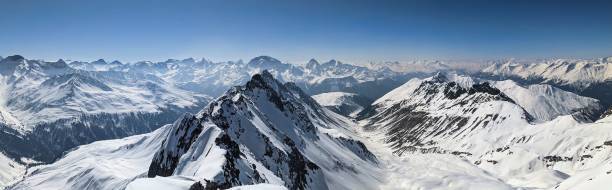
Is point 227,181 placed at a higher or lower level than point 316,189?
higher

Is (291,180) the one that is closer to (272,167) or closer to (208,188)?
(272,167)

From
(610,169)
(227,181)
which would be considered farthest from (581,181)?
(227,181)

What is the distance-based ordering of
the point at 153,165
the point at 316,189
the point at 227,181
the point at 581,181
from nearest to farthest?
the point at 227,181, the point at 581,181, the point at 153,165, the point at 316,189

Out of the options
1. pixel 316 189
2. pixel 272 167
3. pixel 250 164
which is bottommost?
pixel 316 189

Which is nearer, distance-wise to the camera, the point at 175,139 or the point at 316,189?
the point at 175,139

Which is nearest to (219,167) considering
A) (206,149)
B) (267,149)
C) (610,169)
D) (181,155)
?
(206,149)

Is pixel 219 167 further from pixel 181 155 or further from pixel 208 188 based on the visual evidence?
pixel 181 155

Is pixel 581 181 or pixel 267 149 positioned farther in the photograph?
pixel 267 149

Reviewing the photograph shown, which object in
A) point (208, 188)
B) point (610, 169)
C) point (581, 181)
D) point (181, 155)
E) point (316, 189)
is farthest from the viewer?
point (316, 189)

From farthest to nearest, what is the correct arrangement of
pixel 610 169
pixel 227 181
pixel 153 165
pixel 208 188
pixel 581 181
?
pixel 153 165
pixel 581 181
pixel 610 169
pixel 227 181
pixel 208 188
